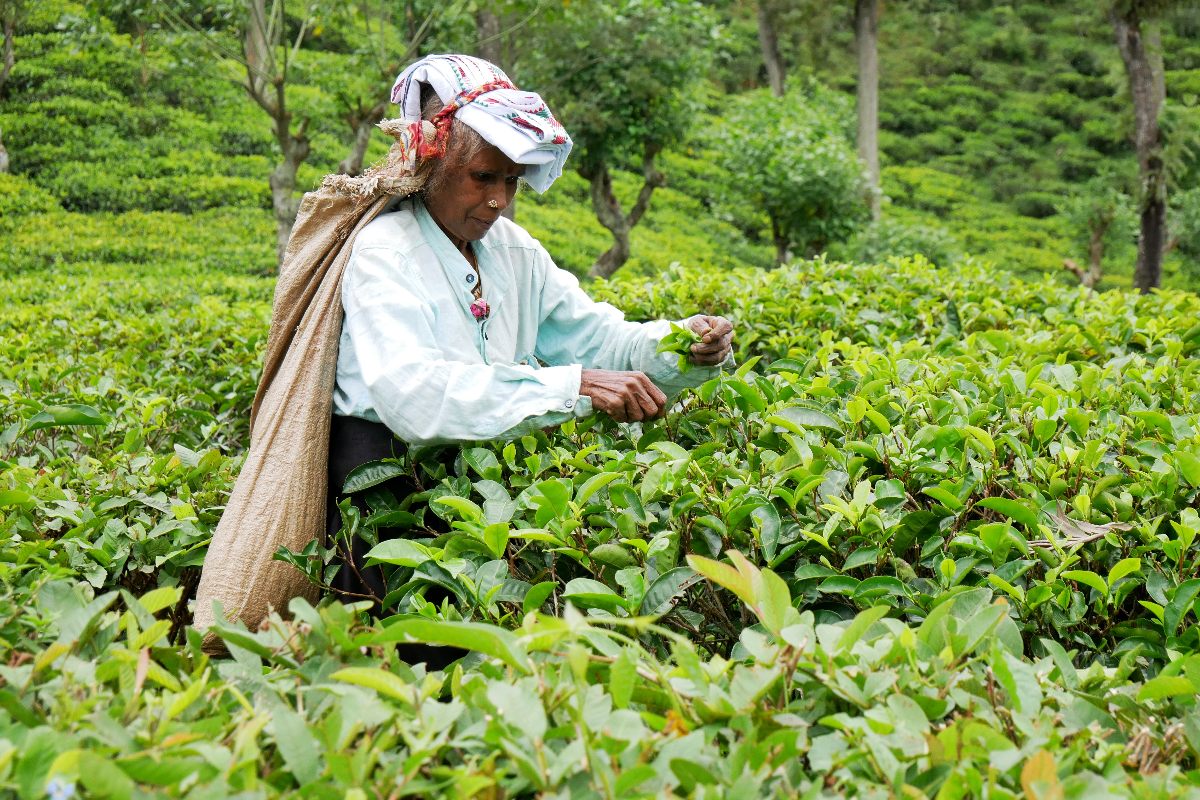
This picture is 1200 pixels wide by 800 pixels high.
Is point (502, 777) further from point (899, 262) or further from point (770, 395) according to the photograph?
point (899, 262)

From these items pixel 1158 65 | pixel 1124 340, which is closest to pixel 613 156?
pixel 1158 65

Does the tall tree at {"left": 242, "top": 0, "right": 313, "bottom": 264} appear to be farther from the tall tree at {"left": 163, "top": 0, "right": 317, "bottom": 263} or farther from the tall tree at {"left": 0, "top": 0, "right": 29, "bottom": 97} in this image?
the tall tree at {"left": 0, "top": 0, "right": 29, "bottom": 97}

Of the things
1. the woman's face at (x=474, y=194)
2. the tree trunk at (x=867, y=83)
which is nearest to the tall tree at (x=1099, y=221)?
the tree trunk at (x=867, y=83)

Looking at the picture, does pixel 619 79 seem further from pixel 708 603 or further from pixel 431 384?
pixel 708 603

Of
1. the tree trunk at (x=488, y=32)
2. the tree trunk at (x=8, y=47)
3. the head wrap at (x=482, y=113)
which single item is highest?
the tree trunk at (x=8, y=47)

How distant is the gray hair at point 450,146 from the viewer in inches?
82.7

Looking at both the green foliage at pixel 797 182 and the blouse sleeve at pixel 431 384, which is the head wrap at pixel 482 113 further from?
the green foliage at pixel 797 182

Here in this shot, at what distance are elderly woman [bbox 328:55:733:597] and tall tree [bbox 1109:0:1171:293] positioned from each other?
8.89 metres

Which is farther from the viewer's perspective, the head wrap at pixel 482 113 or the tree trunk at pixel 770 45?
the tree trunk at pixel 770 45

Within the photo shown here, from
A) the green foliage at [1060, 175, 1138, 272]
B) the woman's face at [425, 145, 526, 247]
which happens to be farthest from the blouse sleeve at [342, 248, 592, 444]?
the green foliage at [1060, 175, 1138, 272]

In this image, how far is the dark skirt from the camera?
2004 mm

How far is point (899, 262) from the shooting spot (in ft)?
13.9

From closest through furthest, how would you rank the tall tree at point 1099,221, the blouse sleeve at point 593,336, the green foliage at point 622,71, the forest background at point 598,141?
the blouse sleeve at point 593,336
the forest background at point 598,141
the green foliage at point 622,71
the tall tree at point 1099,221

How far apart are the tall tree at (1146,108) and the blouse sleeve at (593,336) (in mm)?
8746
